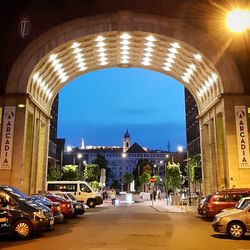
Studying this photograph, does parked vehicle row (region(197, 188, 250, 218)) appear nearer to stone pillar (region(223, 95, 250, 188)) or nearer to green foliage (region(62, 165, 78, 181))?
stone pillar (region(223, 95, 250, 188))

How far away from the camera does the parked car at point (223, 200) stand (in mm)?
23141

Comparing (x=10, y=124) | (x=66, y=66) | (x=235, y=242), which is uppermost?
(x=66, y=66)

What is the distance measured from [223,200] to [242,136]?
1093 centimetres

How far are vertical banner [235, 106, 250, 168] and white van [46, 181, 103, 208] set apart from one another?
51.1 feet

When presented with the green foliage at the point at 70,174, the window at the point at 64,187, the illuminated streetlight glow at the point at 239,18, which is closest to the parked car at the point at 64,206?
the window at the point at 64,187

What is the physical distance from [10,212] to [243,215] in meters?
9.07

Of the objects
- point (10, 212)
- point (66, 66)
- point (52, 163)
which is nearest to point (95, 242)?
point (10, 212)

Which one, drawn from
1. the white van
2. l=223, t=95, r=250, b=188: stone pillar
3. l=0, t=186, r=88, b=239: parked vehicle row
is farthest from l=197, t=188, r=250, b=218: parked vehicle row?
the white van

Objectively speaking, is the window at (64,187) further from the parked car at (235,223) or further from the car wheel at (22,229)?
the parked car at (235,223)

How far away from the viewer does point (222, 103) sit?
3456cm

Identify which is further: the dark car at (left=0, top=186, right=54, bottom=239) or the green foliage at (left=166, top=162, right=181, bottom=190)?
the green foliage at (left=166, top=162, right=181, bottom=190)

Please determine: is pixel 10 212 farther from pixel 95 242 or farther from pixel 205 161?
pixel 205 161

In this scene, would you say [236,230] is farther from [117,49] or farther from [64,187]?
[117,49]

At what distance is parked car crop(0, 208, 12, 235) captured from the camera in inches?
565
